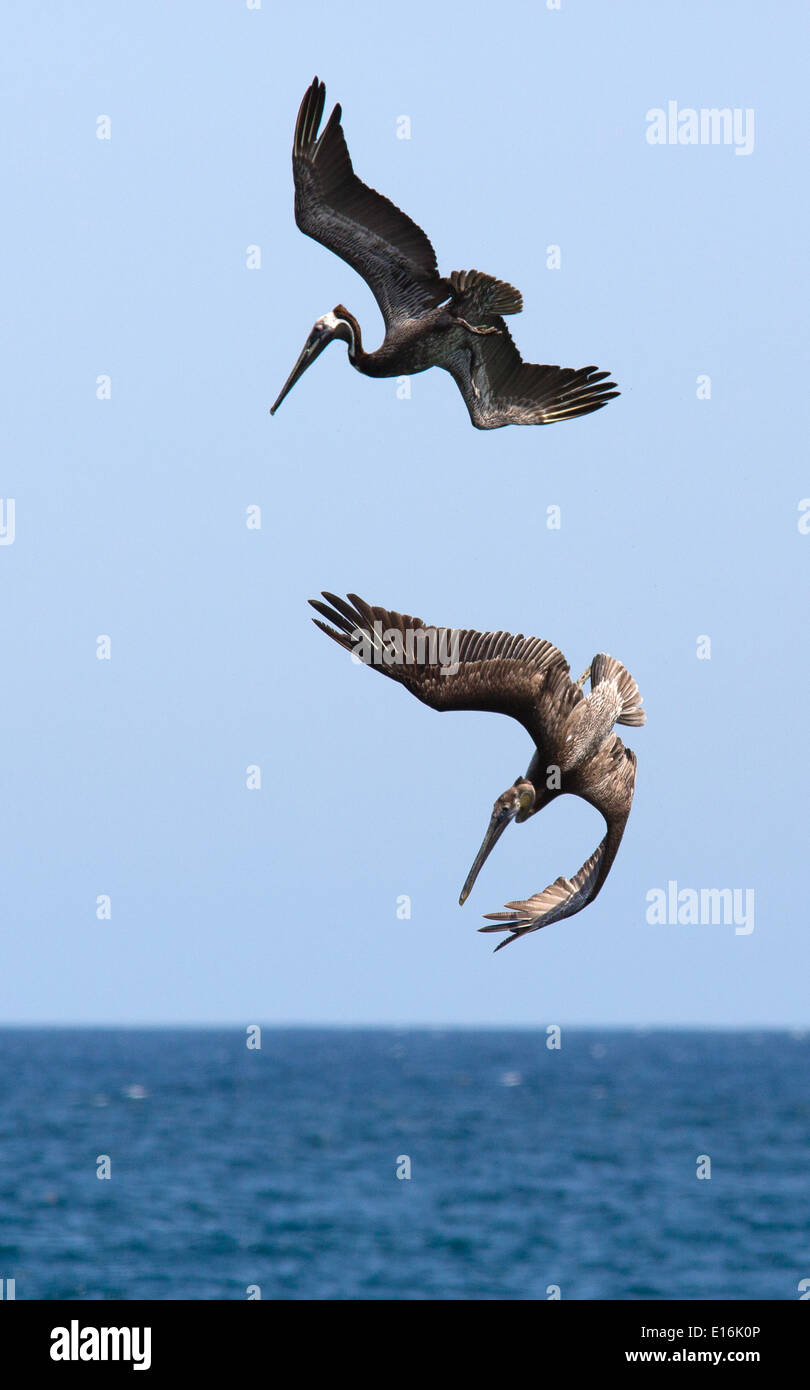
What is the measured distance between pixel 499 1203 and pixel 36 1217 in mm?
25178

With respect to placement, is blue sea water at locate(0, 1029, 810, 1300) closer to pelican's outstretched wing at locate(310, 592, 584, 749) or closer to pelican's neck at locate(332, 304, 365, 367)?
pelican's neck at locate(332, 304, 365, 367)

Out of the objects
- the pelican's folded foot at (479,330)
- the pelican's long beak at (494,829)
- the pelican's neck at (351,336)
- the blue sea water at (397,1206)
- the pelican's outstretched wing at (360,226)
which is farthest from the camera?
the blue sea water at (397,1206)

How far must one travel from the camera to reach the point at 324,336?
20.6 metres

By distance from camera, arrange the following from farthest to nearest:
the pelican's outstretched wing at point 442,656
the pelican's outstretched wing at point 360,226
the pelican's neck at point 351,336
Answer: the pelican's neck at point 351,336 → the pelican's outstretched wing at point 360,226 → the pelican's outstretched wing at point 442,656

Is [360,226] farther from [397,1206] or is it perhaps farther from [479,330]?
[397,1206]

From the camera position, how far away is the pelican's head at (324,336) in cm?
2039

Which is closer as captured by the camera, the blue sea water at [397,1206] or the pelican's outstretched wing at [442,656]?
the pelican's outstretched wing at [442,656]

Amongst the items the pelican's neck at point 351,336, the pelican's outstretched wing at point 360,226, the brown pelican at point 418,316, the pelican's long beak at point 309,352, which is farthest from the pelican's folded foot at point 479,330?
the pelican's long beak at point 309,352

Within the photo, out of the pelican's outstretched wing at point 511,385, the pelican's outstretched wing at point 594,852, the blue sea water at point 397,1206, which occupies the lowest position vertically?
the blue sea water at point 397,1206

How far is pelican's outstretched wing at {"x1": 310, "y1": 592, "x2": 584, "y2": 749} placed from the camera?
1845 centimetres

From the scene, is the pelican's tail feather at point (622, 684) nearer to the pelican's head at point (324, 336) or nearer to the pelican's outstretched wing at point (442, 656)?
the pelican's outstretched wing at point (442, 656)

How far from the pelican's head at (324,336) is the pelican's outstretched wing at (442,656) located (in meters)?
2.90

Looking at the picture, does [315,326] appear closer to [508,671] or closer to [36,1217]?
[508,671]

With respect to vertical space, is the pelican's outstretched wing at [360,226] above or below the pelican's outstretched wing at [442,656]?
above
